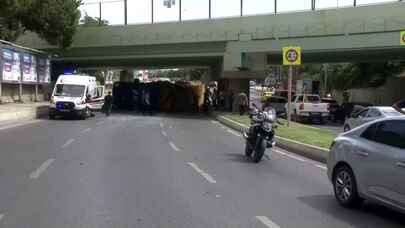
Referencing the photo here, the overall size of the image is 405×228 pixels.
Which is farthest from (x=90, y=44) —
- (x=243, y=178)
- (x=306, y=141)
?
(x=243, y=178)

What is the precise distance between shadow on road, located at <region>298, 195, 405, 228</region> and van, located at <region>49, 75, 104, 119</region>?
26.0 meters

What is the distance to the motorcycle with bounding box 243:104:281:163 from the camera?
1565 cm

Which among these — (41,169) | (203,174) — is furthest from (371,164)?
(41,169)

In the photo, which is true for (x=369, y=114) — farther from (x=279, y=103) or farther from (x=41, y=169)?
(x=279, y=103)

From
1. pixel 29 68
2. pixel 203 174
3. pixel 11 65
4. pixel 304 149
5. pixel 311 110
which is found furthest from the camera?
pixel 29 68

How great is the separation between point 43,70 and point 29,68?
350 cm

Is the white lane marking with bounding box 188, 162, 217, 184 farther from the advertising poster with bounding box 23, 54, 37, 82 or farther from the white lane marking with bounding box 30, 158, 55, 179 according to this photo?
the advertising poster with bounding box 23, 54, 37, 82

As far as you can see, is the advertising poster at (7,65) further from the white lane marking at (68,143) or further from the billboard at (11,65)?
the white lane marking at (68,143)

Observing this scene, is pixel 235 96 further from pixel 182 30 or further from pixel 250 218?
pixel 250 218

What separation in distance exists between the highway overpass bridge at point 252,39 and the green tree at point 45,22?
1.93m

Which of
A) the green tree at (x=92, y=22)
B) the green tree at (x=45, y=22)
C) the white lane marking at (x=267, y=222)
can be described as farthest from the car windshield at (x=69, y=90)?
the white lane marking at (x=267, y=222)

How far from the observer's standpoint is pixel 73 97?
3534cm

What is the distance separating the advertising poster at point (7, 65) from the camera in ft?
122

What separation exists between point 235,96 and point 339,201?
3612 centimetres
